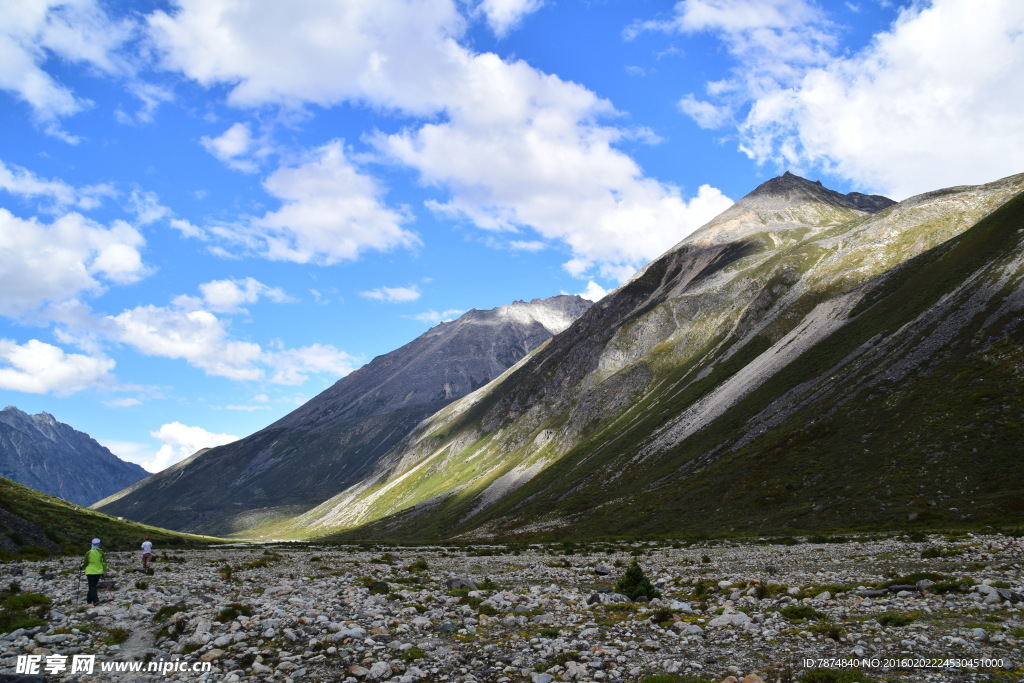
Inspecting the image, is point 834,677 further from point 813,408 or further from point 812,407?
point 812,407

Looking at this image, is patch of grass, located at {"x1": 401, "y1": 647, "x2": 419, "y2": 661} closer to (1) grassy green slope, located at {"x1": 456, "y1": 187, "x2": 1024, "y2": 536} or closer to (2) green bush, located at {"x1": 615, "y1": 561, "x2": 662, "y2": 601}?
(2) green bush, located at {"x1": 615, "y1": 561, "x2": 662, "y2": 601}

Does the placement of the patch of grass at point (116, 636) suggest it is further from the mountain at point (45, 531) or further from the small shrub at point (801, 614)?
the mountain at point (45, 531)

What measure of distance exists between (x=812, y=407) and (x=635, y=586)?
274ft

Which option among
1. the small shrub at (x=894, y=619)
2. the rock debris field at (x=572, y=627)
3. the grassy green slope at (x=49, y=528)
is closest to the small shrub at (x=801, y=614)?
the rock debris field at (x=572, y=627)

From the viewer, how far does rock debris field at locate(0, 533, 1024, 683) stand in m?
12.2

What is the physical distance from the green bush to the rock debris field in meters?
0.28

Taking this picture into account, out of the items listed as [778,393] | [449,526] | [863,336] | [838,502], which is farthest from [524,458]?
[838,502]

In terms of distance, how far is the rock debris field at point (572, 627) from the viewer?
40.1ft

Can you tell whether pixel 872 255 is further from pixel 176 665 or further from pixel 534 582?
pixel 176 665

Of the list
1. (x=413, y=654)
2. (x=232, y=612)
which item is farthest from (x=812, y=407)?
(x=232, y=612)

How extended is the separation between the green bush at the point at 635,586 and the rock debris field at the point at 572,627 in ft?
0.93

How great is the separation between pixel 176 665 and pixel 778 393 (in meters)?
110

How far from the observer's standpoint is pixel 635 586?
2255cm

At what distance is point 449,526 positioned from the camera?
146750 mm
